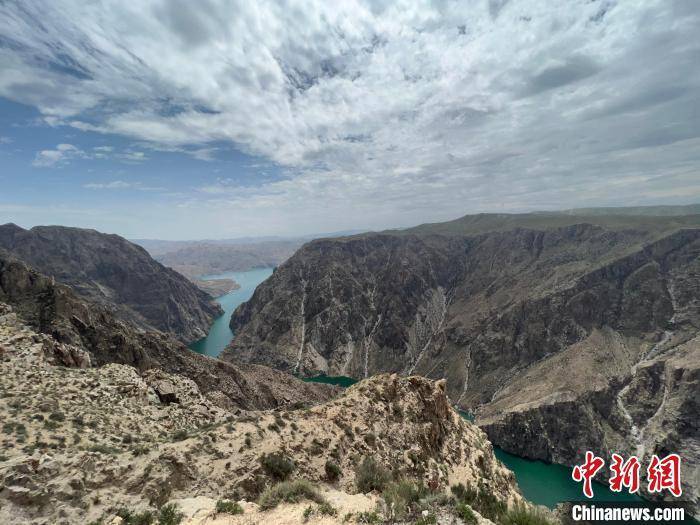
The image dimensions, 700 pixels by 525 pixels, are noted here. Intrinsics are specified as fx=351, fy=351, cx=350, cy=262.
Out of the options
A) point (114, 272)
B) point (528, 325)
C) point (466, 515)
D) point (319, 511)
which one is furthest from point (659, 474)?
point (114, 272)

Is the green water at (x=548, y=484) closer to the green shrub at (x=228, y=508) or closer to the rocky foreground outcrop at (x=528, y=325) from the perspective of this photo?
the rocky foreground outcrop at (x=528, y=325)

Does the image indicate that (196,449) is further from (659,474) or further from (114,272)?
(114,272)

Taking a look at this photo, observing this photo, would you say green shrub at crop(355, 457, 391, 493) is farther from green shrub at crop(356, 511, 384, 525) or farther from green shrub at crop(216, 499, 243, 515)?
green shrub at crop(216, 499, 243, 515)

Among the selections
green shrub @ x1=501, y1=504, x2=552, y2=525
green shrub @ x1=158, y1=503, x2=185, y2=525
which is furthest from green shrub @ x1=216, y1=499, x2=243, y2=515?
green shrub @ x1=501, y1=504, x2=552, y2=525

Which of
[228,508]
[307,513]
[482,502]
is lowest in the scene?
[482,502]

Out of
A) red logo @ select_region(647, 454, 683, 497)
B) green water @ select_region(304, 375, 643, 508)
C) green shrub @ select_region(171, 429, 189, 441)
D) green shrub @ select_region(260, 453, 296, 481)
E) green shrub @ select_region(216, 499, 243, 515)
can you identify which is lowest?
green water @ select_region(304, 375, 643, 508)

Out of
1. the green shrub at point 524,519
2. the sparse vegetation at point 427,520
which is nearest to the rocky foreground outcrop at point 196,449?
the sparse vegetation at point 427,520

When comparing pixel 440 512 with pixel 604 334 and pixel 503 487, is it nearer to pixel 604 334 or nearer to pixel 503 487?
pixel 503 487
